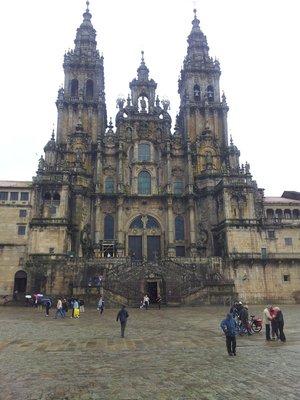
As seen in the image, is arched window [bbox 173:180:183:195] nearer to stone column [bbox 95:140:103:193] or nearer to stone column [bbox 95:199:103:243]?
stone column [bbox 95:140:103:193]

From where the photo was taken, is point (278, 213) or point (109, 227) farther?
point (109, 227)

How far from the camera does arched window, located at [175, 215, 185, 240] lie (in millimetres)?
53625

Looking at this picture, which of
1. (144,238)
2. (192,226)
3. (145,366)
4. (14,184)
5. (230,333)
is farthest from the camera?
(144,238)

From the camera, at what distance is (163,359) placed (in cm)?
1245

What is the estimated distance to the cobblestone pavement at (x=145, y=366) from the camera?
28.5 feet

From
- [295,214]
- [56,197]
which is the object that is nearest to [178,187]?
[295,214]

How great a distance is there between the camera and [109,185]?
55.1m

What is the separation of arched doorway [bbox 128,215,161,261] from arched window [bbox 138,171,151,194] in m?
4.08

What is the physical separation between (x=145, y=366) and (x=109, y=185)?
44.8 meters

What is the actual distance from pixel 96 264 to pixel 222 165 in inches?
1002

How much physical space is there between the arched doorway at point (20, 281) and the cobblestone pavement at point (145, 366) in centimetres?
2655

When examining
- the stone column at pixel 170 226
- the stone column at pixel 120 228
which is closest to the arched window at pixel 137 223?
the stone column at pixel 120 228

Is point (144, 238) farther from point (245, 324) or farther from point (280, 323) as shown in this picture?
point (280, 323)

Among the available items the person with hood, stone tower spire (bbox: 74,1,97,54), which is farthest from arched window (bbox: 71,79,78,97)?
the person with hood
